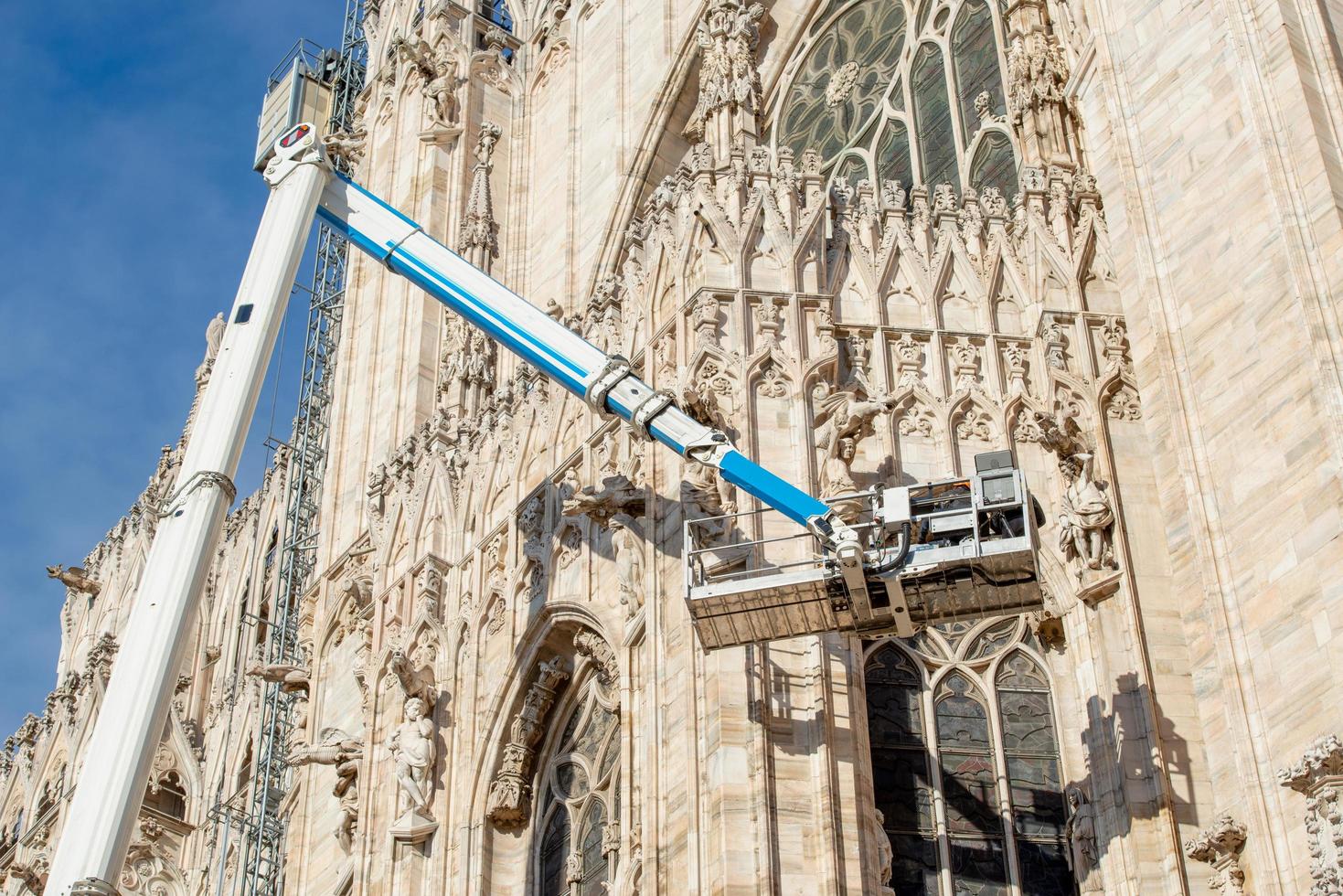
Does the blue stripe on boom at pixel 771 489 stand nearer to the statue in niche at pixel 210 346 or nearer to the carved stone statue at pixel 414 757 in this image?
the carved stone statue at pixel 414 757

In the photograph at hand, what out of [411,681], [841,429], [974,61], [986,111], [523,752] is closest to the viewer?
[841,429]

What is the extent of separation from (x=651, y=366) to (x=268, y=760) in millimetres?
12048

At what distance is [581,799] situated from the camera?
23.3 m

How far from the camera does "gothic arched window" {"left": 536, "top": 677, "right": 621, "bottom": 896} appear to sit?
22688 mm

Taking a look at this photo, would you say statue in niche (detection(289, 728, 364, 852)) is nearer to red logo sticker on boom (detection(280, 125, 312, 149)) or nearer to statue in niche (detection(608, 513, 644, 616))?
statue in niche (detection(608, 513, 644, 616))

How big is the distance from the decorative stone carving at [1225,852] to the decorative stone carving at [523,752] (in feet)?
25.5

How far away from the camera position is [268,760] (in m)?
32.8

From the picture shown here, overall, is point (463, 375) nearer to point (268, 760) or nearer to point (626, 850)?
point (268, 760)

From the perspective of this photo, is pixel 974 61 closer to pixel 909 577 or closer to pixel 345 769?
pixel 909 577

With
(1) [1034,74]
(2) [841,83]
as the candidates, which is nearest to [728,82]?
(1) [1034,74]

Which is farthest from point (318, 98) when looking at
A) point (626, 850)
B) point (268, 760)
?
point (626, 850)

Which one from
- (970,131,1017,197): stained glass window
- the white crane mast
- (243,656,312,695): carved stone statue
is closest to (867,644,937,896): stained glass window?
the white crane mast

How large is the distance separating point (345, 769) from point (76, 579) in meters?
22.2

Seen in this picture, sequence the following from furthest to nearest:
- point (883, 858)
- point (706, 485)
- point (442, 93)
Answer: point (442, 93)
point (706, 485)
point (883, 858)
